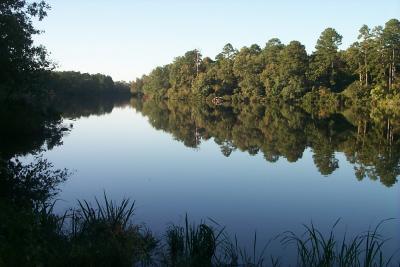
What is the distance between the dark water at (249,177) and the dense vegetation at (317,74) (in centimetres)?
2813

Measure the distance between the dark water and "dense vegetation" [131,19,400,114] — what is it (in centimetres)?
2813

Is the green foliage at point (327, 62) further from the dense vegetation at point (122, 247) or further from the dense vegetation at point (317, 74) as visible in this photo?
the dense vegetation at point (122, 247)

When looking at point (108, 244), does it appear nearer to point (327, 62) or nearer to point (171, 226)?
point (171, 226)

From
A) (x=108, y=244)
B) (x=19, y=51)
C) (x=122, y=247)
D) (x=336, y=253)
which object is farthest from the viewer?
(x=19, y=51)

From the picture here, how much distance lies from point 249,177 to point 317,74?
5384cm

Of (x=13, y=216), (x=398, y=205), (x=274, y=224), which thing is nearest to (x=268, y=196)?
(x=274, y=224)

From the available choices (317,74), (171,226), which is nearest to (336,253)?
(171,226)

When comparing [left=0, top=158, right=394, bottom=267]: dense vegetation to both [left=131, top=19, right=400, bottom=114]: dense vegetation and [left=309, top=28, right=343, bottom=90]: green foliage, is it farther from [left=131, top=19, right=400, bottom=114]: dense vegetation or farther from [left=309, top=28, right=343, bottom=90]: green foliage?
[left=309, top=28, right=343, bottom=90]: green foliage

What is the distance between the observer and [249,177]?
18031mm

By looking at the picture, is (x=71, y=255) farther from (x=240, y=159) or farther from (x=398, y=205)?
(x=240, y=159)

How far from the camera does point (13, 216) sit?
7.89 meters

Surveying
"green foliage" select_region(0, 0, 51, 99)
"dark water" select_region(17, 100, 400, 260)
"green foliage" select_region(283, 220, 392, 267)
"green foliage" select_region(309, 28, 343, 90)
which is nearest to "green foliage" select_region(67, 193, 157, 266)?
"dark water" select_region(17, 100, 400, 260)

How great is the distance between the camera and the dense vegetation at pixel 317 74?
60031 mm

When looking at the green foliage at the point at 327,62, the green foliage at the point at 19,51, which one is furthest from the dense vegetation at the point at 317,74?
the green foliage at the point at 19,51
